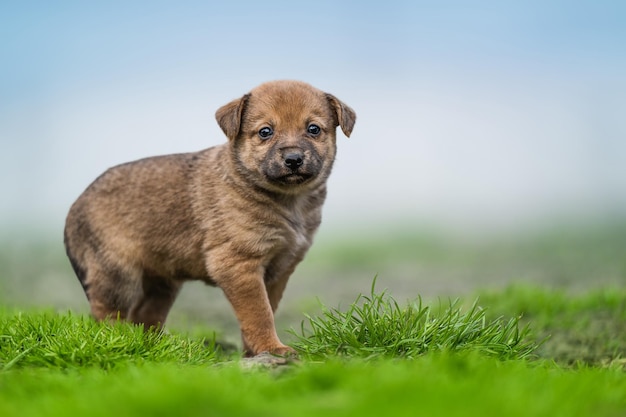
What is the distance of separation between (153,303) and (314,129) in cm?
239

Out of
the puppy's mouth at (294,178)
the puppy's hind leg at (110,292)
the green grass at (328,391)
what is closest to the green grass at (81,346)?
the green grass at (328,391)

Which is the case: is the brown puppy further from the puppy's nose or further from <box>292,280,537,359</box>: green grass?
<box>292,280,537,359</box>: green grass

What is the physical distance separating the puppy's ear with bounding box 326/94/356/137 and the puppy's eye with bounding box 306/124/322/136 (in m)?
0.21

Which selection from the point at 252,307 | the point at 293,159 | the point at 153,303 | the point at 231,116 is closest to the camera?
the point at 293,159

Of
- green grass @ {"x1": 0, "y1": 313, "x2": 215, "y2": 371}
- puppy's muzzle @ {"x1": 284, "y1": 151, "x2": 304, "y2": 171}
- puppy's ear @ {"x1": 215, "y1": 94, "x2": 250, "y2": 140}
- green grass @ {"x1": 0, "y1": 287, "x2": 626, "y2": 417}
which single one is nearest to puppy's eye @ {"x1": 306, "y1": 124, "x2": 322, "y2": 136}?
puppy's muzzle @ {"x1": 284, "y1": 151, "x2": 304, "y2": 171}

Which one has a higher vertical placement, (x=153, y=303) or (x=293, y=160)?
(x=293, y=160)

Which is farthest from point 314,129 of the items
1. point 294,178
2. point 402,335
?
point 402,335

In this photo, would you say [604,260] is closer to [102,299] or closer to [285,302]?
[285,302]

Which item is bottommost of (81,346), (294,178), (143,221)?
(81,346)

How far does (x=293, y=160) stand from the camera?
5.96m

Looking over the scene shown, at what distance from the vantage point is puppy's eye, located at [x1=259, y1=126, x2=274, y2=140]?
6.27 metres

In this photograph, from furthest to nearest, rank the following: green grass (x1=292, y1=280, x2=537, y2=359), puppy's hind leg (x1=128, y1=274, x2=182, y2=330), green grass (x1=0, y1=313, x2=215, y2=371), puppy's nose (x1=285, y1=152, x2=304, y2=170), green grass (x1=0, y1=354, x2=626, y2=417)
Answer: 1. puppy's hind leg (x1=128, y1=274, x2=182, y2=330)
2. puppy's nose (x1=285, y1=152, x2=304, y2=170)
3. green grass (x1=292, y1=280, x2=537, y2=359)
4. green grass (x1=0, y1=313, x2=215, y2=371)
5. green grass (x1=0, y1=354, x2=626, y2=417)

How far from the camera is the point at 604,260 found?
41.0 ft

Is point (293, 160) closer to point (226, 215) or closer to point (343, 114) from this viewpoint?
point (343, 114)
